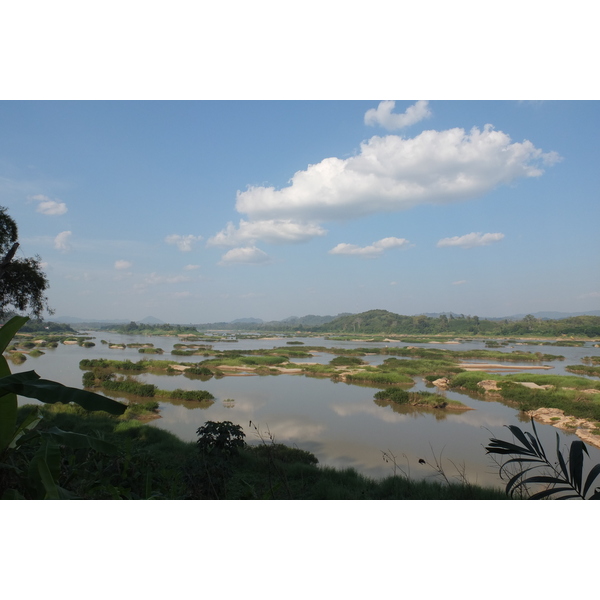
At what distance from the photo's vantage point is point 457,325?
2300 centimetres

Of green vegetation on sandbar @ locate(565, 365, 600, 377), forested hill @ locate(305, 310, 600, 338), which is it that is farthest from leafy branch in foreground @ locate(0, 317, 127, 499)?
forested hill @ locate(305, 310, 600, 338)

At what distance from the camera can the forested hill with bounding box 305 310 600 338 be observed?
48.3 feet

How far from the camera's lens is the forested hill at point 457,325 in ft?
48.3

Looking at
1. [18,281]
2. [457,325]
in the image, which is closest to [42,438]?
[18,281]

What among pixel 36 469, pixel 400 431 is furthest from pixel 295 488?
pixel 400 431

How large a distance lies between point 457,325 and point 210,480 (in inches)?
939

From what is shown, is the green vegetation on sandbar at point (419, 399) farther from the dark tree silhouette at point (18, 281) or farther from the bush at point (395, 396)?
the dark tree silhouette at point (18, 281)

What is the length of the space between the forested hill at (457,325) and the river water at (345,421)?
10.1 metres

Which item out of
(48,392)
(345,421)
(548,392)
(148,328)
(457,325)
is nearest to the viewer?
(48,392)

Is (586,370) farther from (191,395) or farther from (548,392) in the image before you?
(191,395)

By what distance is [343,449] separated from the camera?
513 cm

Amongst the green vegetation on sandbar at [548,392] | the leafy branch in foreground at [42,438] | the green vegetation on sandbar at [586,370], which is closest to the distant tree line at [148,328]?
the green vegetation on sandbar at [548,392]

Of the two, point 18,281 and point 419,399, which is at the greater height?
point 18,281

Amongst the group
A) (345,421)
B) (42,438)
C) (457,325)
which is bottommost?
(345,421)
